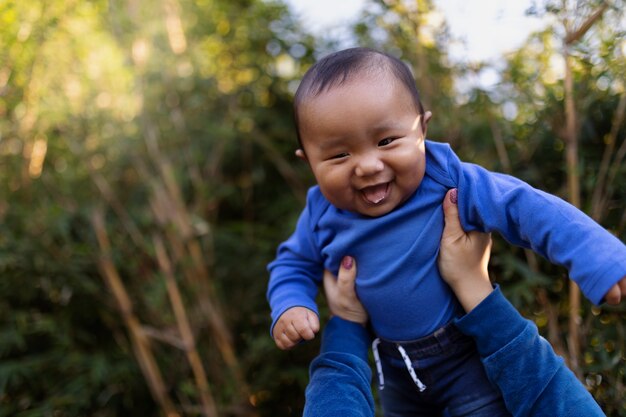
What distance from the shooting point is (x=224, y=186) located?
301 cm

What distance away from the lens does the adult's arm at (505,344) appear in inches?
49.4

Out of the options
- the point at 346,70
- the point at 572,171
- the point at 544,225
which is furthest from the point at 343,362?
the point at 572,171

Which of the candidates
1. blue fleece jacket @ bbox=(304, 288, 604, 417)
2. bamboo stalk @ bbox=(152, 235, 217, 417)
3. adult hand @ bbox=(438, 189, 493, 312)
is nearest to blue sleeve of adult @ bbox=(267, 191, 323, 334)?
blue fleece jacket @ bbox=(304, 288, 604, 417)

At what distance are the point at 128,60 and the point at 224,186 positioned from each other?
0.71m

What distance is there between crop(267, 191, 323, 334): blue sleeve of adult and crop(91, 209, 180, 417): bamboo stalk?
133cm

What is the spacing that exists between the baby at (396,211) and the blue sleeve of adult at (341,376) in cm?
7

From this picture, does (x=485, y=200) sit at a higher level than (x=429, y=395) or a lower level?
higher

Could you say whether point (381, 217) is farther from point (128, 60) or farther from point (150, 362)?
point (128, 60)

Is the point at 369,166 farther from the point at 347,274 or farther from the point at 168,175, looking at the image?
the point at 168,175

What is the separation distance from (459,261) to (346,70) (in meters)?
0.45

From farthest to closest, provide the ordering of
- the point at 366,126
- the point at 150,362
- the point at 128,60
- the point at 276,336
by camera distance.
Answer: the point at 128,60
the point at 150,362
the point at 276,336
the point at 366,126

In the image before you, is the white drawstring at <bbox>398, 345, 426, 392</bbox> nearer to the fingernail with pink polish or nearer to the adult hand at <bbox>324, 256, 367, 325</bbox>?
the adult hand at <bbox>324, 256, 367, 325</bbox>

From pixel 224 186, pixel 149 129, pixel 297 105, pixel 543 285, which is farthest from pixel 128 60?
pixel 543 285

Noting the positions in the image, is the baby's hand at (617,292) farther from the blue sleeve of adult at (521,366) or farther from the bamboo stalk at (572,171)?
the bamboo stalk at (572,171)
